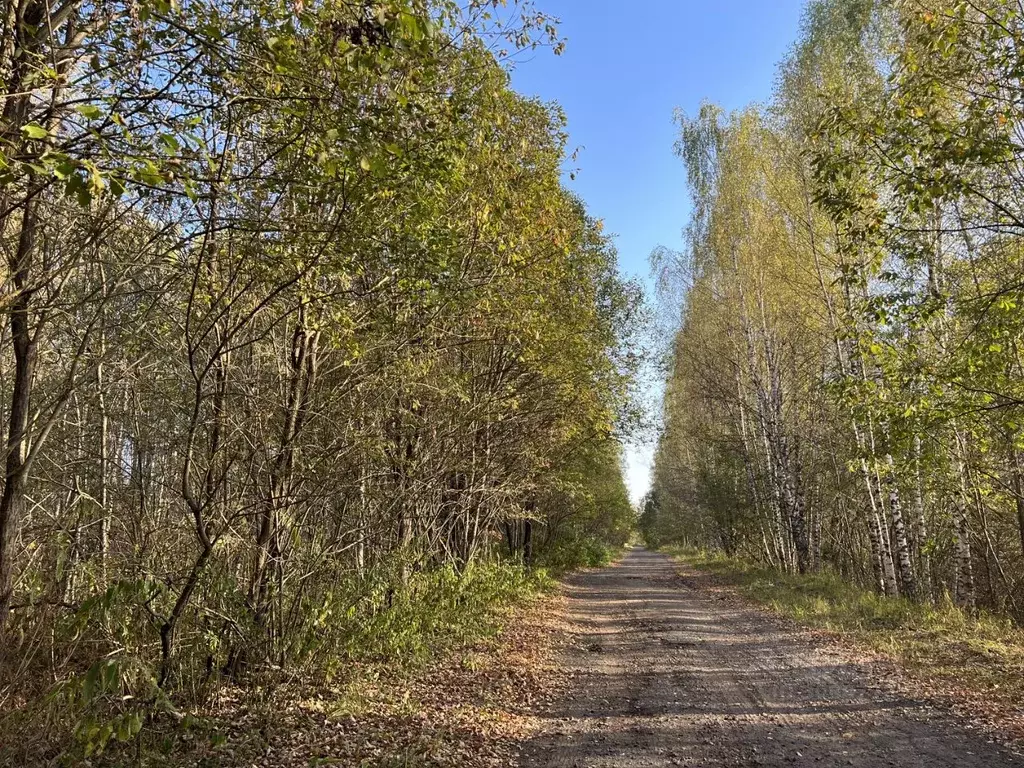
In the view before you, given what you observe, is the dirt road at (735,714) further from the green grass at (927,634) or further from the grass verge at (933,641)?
the green grass at (927,634)

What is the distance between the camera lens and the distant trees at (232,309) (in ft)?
11.1

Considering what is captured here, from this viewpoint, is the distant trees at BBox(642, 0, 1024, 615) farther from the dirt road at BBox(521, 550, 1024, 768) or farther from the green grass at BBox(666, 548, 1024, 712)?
the dirt road at BBox(521, 550, 1024, 768)

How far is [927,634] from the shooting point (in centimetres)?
889

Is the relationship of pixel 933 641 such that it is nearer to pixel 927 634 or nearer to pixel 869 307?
pixel 927 634

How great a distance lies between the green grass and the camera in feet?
22.0

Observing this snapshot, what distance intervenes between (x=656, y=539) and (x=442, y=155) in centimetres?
6227

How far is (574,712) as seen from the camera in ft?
20.9

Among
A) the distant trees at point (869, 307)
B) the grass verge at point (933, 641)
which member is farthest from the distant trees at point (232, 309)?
the grass verge at point (933, 641)

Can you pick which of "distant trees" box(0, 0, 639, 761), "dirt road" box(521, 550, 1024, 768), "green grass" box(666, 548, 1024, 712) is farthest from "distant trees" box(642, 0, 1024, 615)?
"distant trees" box(0, 0, 639, 761)

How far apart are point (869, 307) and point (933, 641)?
5.15 meters

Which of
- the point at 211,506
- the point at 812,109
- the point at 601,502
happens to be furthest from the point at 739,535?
the point at 211,506

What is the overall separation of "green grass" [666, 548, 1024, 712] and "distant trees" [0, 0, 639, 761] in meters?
6.60

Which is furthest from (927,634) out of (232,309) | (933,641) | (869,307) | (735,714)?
(232,309)

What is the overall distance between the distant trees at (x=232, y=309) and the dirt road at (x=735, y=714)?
3.04 m
